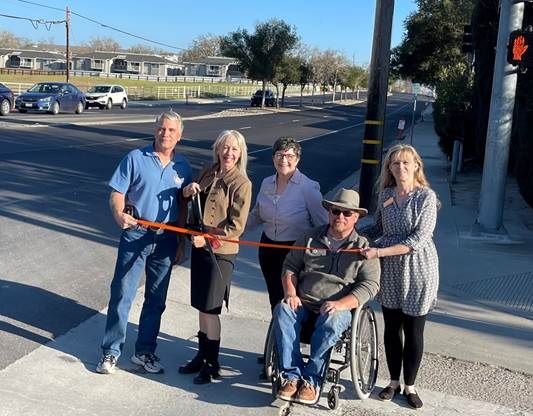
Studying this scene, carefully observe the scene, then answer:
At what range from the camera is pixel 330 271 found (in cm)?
454

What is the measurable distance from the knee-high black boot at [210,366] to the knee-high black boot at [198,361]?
4 cm

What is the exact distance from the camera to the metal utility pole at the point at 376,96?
11.3 metres

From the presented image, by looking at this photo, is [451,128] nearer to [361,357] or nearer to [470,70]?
[470,70]

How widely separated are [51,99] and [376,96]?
26.3 meters

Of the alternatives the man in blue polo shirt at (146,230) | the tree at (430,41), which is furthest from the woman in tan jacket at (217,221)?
the tree at (430,41)

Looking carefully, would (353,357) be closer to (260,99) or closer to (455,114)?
(455,114)

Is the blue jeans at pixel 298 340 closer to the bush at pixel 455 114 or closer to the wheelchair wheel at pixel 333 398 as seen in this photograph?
the wheelchair wheel at pixel 333 398

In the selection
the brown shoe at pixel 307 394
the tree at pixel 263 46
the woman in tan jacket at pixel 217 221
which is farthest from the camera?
the tree at pixel 263 46

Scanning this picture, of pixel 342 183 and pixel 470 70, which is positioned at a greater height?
pixel 470 70

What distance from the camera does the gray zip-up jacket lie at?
14.7 feet

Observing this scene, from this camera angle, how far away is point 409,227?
4520 millimetres

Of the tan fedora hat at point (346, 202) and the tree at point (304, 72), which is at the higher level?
the tree at point (304, 72)

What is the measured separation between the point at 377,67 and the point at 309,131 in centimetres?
2334

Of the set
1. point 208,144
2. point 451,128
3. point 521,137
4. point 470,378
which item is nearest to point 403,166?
point 470,378
